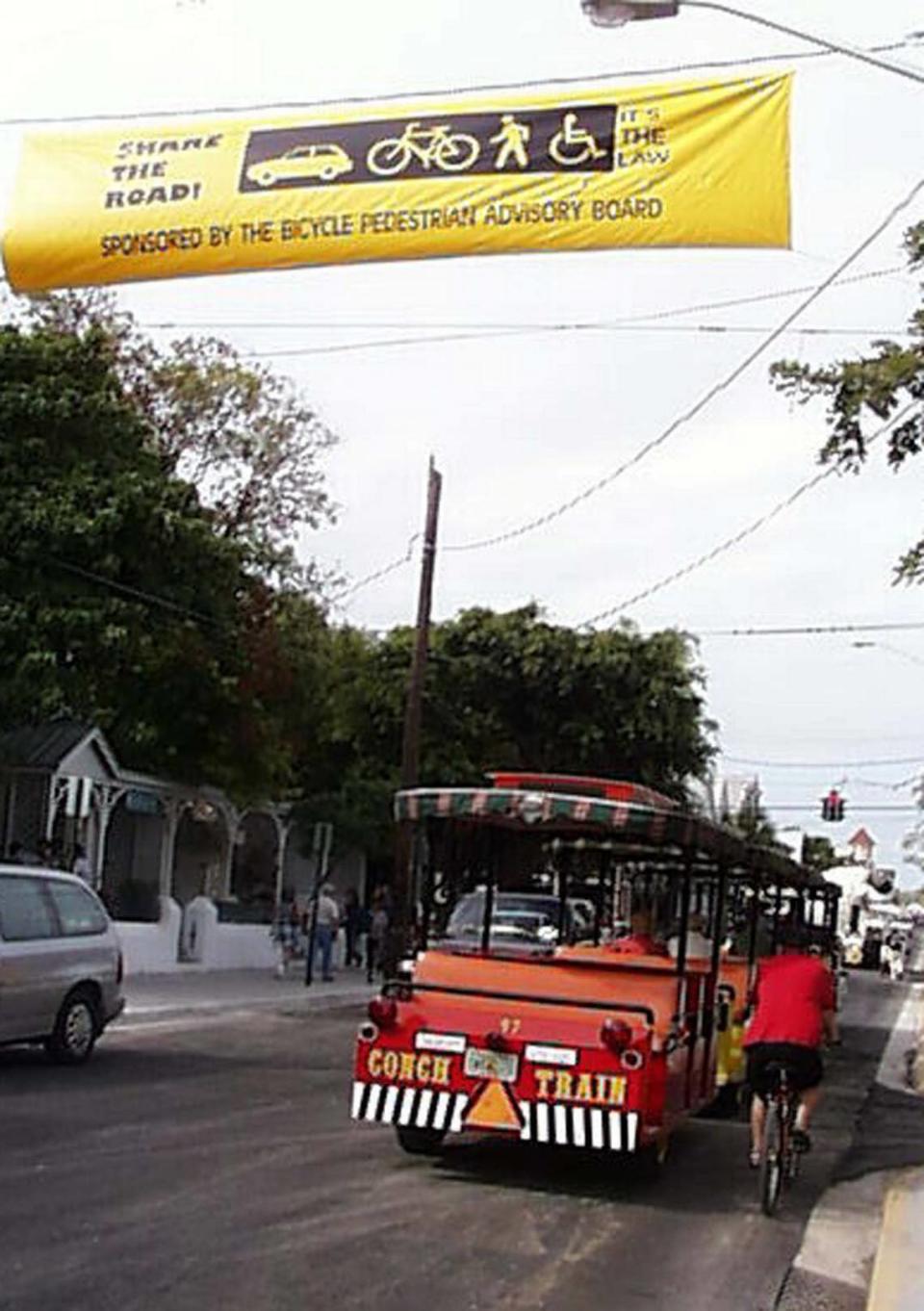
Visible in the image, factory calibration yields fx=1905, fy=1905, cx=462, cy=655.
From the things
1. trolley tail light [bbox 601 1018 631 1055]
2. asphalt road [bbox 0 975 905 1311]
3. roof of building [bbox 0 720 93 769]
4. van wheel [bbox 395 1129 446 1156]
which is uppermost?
roof of building [bbox 0 720 93 769]

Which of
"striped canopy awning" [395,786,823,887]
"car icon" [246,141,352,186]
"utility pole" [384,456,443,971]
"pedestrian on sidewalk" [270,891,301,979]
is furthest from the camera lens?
"pedestrian on sidewalk" [270,891,301,979]

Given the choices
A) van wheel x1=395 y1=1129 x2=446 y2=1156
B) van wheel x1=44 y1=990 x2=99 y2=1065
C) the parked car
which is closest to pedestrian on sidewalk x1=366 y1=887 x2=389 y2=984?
the parked car

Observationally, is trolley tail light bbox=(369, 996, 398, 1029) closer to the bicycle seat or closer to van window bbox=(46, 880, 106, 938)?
the bicycle seat

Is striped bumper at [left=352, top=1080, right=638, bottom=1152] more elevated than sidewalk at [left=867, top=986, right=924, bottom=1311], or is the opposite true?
striped bumper at [left=352, top=1080, right=638, bottom=1152]

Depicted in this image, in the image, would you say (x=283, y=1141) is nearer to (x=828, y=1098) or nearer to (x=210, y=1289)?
(x=210, y=1289)

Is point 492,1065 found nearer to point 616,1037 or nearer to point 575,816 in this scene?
point 616,1037

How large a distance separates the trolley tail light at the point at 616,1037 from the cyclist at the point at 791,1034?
863mm

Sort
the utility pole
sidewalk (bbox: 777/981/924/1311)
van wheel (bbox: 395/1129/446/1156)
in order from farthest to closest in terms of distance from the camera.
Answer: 1. the utility pole
2. van wheel (bbox: 395/1129/446/1156)
3. sidewalk (bbox: 777/981/924/1311)

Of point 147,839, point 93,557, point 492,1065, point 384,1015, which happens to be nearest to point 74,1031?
point 384,1015

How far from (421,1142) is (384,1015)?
43.2 inches

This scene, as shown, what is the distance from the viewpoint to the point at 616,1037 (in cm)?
1100

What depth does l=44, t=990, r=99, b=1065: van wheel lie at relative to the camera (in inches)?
636

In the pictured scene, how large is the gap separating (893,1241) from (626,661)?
3432 cm

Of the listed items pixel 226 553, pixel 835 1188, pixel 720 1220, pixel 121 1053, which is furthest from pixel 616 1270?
pixel 226 553
